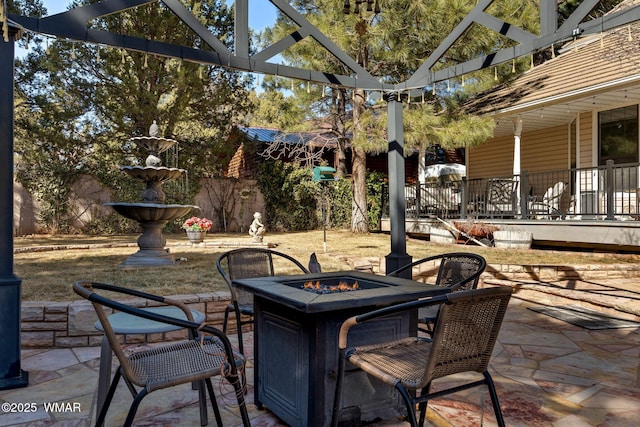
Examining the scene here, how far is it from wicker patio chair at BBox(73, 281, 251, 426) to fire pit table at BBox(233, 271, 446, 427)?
27cm

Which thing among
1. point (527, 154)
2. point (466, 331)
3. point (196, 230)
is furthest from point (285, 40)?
point (527, 154)

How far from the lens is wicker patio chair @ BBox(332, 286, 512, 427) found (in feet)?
5.79

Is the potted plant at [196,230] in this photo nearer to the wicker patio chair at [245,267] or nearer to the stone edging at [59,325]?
the stone edging at [59,325]

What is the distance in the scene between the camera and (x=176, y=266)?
21.5 ft

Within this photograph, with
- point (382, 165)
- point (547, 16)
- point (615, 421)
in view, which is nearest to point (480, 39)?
point (547, 16)

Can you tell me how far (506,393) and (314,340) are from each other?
1432mm

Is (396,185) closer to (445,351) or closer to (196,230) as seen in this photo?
(445,351)

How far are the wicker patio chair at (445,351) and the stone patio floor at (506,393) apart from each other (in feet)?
1.19

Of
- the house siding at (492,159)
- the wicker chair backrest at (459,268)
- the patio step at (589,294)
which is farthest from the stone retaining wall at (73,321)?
the house siding at (492,159)

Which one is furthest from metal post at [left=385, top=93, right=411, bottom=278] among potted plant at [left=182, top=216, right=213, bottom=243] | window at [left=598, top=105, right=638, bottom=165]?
window at [left=598, top=105, right=638, bottom=165]

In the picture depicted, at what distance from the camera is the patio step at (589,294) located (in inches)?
193

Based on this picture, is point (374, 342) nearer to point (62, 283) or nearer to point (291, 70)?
point (291, 70)

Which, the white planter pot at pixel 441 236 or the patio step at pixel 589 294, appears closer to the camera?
the patio step at pixel 589 294

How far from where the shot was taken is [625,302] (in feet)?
16.4
